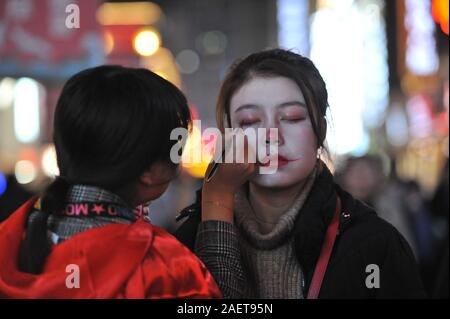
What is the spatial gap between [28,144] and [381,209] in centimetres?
1230

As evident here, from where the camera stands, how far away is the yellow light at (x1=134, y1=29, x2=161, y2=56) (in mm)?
16919

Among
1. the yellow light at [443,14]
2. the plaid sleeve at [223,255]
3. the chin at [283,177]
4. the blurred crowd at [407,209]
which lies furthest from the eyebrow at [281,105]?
the yellow light at [443,14]

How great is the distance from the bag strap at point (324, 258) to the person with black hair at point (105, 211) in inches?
17.3

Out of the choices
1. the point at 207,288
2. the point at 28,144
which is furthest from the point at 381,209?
the point at 28,144

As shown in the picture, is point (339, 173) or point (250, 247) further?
point (339, 173)

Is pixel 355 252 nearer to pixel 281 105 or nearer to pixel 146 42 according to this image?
pixel 281 105

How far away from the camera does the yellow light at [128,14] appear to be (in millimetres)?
16672

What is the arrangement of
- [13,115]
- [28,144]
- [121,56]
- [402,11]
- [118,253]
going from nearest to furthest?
[118,253], [121,56], [28,144], [13,115], [402,11]

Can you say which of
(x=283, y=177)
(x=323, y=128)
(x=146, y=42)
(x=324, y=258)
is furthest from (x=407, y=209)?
(x=146, y=42)

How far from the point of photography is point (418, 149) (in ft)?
110

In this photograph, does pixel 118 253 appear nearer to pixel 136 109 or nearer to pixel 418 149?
pixel 136 109

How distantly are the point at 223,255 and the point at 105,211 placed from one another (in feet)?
1.60

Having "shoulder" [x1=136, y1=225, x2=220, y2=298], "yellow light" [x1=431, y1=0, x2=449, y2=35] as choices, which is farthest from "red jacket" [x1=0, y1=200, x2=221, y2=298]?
"yellow light" [x1=431, y1=0, x2=449, y2=35]

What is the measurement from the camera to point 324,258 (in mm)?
2574
